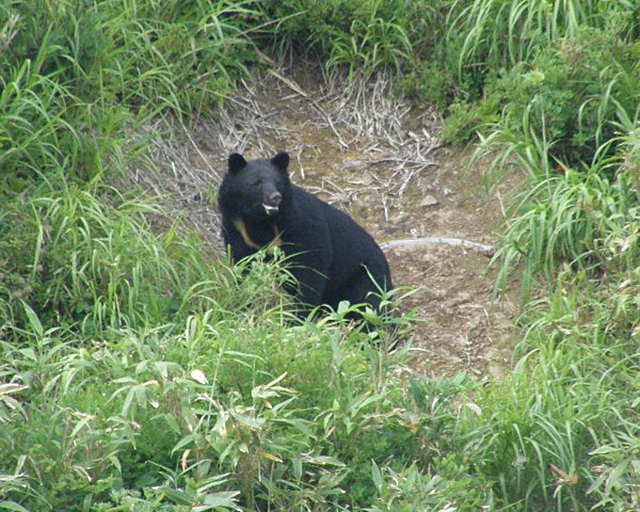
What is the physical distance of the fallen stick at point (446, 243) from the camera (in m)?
7.07

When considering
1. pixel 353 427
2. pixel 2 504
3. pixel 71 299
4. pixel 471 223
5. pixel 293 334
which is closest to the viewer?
pixel 2 504

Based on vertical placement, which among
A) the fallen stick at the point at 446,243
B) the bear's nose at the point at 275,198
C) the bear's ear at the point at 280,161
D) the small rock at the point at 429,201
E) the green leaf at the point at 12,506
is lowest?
the fallen stick at the point at 446,243

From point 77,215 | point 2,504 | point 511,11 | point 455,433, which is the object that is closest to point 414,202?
point 511,11

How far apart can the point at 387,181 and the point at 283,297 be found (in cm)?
186

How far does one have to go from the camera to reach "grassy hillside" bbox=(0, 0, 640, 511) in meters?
4.25

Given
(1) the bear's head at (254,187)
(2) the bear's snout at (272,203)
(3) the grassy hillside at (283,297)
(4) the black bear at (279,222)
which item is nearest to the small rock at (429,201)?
(3) the grassy hillside at (283,297)

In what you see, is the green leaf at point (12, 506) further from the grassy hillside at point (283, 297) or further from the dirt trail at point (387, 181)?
the dirt trail at point (387, 181)

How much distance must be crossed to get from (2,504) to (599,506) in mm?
2298

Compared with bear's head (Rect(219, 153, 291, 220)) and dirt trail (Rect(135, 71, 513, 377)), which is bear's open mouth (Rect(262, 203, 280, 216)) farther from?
dirt trail (Rect(135, 71, 513, 377))

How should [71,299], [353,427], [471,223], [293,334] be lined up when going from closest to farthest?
[353,427] → [293,334] → [71,299] → [471,223]

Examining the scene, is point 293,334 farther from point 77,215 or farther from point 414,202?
point 414,202

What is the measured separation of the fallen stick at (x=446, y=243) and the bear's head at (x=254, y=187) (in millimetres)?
988

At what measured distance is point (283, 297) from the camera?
612 cm

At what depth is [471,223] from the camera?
7324mm
